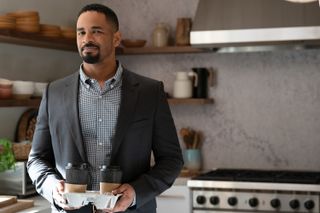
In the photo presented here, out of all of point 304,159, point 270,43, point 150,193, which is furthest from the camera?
point 304,159

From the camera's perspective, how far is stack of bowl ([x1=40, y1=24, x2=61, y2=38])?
164 inches

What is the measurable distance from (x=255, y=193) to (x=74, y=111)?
2190mm

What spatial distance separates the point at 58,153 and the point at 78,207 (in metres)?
0.31

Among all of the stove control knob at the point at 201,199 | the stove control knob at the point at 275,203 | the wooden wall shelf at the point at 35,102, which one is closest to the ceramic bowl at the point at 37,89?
the wooden wall shelf at the point at 35,102

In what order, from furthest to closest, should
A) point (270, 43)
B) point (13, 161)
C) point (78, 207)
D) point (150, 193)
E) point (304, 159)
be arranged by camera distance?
point (304, 159), point (270, 43), point (13, 161), point (150, 193), point (78, 207)

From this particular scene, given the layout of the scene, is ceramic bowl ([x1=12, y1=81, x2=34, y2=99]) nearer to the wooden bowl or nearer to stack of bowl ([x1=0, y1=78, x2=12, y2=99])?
stack of bowl ([x1=0, y1=78, x2=12, y2=99])

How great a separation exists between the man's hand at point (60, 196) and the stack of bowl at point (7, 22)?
1.74 metres

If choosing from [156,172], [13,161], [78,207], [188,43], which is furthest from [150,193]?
[188,43]

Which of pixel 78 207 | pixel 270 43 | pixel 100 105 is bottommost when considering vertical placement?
pixel 78 207

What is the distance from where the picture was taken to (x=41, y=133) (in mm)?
2422

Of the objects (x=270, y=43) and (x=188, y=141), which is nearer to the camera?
(x=270, y=43)

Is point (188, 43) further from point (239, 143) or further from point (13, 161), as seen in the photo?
point (13, 161)

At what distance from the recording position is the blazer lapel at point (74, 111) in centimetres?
231

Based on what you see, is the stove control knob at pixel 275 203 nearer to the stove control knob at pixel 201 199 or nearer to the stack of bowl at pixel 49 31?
the stove control knob at pixel 201 199
